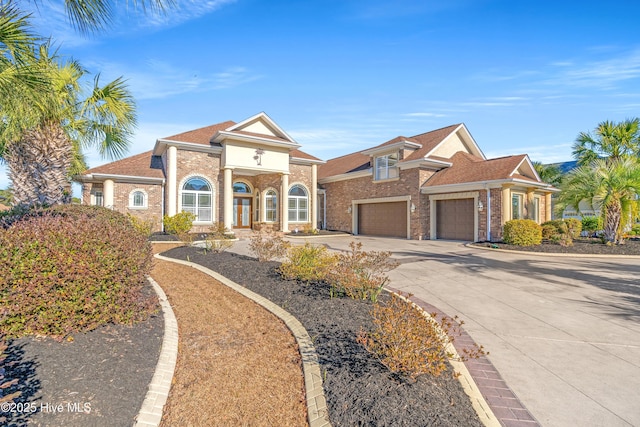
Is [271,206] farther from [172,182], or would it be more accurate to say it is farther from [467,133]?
[467,133]

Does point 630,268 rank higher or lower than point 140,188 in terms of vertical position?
lower

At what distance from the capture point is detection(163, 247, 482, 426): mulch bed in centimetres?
255

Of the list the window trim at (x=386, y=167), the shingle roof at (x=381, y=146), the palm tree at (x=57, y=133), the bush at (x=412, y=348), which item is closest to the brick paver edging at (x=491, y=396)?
the bush at (x=412, y=348)

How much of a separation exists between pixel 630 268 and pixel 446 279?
6.51m

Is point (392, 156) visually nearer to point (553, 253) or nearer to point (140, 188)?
point (553, 253)

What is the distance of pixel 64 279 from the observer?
151 inches

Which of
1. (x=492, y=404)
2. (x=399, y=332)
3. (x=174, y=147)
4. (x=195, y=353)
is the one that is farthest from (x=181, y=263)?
(x=174, y=147)

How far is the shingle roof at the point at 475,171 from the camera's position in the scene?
15.8m

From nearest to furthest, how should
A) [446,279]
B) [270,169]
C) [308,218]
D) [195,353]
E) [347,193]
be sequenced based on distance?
[195,353], [446,279], [270,169], [308,218], [347,193]

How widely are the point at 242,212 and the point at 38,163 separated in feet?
44.4

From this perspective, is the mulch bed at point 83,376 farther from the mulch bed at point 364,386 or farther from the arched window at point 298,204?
the arched window at point 298,204

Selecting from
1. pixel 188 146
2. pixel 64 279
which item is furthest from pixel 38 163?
pixel 188 146

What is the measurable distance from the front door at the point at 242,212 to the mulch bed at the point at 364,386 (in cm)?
1750

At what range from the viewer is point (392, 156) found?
67.1 feet
